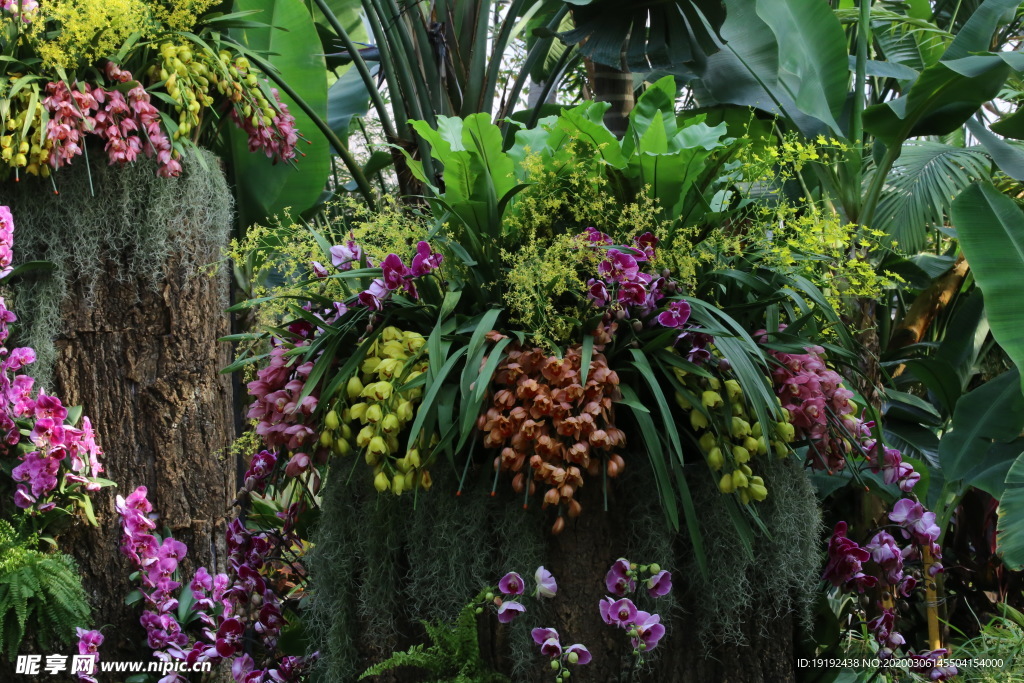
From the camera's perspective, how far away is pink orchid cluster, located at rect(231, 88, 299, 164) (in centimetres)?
287

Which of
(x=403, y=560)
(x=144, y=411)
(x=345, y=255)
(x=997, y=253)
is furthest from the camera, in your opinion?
(x=144, y=411)

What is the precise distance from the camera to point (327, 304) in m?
1.86

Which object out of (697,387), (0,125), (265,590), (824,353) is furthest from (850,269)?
(0,125)

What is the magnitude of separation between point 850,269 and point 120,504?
7.18ft

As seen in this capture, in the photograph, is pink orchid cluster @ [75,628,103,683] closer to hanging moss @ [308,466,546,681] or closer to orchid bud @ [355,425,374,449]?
hanging moss @ [308,466,546,681]

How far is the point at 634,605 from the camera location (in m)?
1.58

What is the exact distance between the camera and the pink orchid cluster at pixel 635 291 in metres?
1.63

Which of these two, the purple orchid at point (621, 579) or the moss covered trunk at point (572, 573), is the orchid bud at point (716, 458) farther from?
the purple orchid at point (621, 579)

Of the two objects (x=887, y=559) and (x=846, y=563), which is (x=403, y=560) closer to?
(x=846, y=563)

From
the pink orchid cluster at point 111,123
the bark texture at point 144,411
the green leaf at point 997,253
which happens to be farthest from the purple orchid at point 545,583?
the pink orchid cluster at point 111,123

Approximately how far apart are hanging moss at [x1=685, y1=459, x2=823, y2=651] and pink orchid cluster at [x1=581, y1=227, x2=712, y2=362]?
29 cm

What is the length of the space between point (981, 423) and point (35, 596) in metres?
2.94

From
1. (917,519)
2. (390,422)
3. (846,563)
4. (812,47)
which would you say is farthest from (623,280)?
(812,47)

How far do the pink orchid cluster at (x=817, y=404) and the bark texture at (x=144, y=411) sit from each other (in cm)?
185
